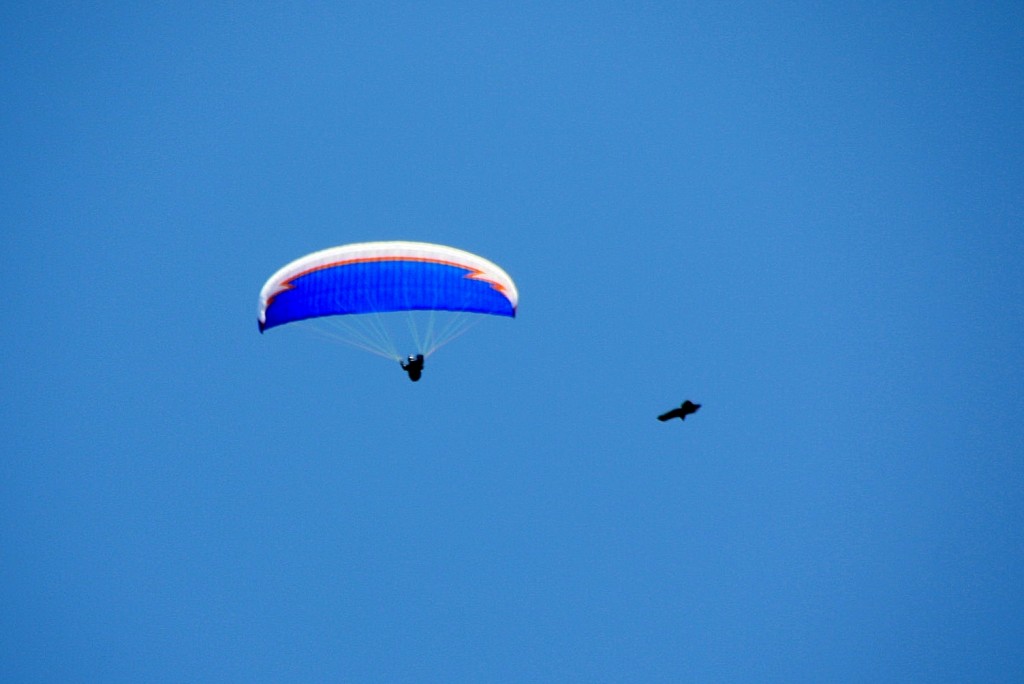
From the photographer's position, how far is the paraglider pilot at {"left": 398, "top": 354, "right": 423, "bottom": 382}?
21547 mm

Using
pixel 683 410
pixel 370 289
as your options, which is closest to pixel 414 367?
pixel 370 289

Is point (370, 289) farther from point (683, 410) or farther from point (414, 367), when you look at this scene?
point (683, 410)

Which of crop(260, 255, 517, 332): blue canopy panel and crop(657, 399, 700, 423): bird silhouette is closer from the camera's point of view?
crop(657, 399, 700, 423): bird silhouette

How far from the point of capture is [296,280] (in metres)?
20.4

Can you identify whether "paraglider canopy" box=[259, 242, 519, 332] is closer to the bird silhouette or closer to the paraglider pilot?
the paraglider pilot

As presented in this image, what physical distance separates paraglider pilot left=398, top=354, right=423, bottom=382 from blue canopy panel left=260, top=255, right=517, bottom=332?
1.77 meters

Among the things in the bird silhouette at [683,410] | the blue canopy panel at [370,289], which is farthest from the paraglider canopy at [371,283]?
the bird silhouette at [683,410]

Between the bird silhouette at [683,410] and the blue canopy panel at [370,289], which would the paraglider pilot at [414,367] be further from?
the bird silhouette at [683,410]

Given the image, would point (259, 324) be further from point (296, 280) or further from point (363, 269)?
point (363, 269)

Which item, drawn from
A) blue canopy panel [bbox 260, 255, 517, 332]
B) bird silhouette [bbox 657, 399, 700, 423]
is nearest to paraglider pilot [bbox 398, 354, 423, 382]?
blue canopy panel [bbox 260, 255, 517, 332]

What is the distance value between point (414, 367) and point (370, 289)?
7.98 feet

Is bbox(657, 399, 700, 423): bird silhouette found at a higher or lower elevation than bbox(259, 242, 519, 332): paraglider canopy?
lower

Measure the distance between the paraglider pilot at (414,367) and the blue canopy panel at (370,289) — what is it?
5.82 feet

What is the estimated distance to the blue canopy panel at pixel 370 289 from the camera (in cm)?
2016
